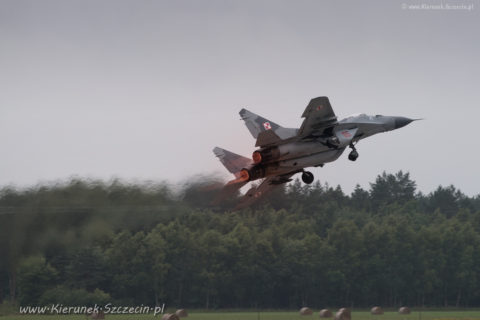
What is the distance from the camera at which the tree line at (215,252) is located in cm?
4172

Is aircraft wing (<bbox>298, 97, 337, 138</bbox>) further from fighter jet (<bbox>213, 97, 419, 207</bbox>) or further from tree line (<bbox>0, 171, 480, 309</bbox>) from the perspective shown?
tree line (<bbox>0, 171, 480, 309</bbox>)

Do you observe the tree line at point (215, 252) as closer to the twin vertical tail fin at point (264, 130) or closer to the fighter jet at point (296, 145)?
the fighter jet at point (296, 145)

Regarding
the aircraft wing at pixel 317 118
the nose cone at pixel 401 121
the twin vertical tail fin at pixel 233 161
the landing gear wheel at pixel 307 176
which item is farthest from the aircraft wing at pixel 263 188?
the nose cone at pixel 401 121

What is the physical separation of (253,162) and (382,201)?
→ 112 m

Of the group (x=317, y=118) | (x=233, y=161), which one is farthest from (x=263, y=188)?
(x=317, y=118)

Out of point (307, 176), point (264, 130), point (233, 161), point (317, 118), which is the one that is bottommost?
point (307, 176)

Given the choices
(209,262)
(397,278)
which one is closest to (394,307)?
(397,278)

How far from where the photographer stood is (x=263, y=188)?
36312 millimetres

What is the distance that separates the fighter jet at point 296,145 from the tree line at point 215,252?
4.81m

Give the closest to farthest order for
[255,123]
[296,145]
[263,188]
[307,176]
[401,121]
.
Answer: [296,145]
[255,123]
[307,176]
[263,188]
[401,121]

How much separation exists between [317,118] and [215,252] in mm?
49631

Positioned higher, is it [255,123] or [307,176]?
[255,123]

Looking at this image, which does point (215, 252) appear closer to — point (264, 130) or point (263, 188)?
point (263, 188)

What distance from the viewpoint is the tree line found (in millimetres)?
41719
